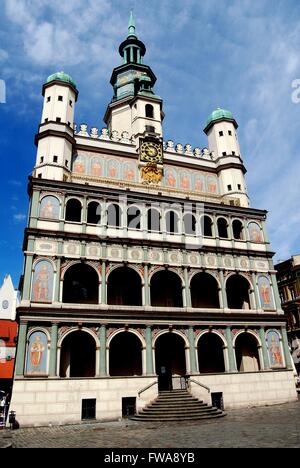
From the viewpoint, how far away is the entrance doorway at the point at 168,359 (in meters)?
27.1

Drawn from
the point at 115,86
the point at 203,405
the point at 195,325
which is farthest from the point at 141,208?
the point at 115,86

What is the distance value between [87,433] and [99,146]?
23.3 m

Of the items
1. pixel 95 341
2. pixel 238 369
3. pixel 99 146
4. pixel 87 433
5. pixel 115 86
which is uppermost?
pixel 115 86

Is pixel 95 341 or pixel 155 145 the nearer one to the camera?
pixel 95 341

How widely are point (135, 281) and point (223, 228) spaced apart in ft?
31.6

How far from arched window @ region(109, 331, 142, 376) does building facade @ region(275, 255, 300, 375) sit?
26.4 meters

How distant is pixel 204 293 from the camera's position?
100 ft

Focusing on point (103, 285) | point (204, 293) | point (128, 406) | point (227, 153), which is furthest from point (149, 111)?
point (128, 406)

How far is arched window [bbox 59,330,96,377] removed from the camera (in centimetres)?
2488

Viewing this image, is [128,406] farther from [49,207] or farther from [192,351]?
[49,207]

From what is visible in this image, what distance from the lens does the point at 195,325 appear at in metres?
26.7

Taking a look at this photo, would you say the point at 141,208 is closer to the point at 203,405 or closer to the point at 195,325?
the point at 195,325
